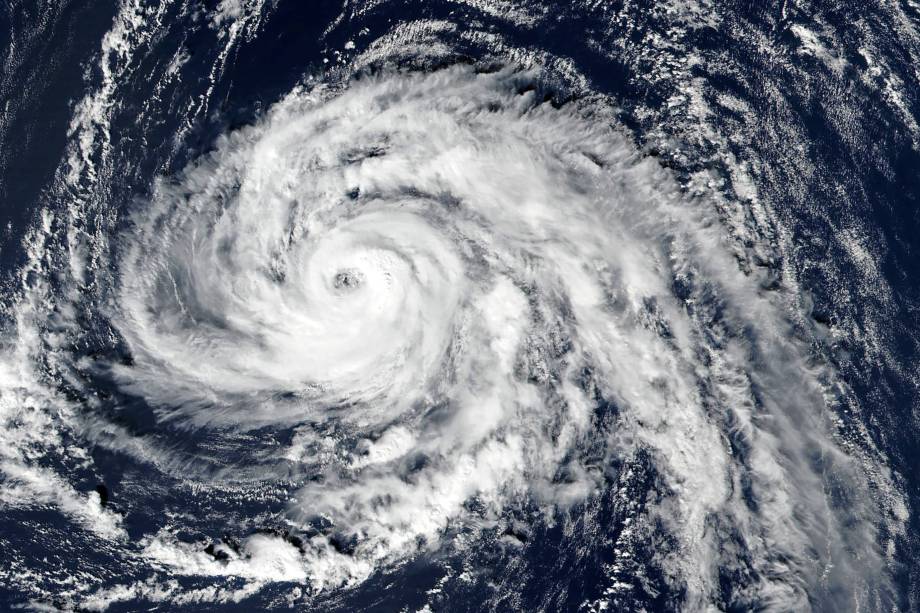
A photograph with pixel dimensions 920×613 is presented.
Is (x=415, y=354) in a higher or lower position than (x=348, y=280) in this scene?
lower

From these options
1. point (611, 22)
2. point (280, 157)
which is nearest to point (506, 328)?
point (280, 157)

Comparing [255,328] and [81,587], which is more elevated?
[255,328]

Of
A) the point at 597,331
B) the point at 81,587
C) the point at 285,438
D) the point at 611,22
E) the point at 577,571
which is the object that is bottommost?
the point at 81,587

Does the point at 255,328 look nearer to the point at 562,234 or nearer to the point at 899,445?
the point at 562,234

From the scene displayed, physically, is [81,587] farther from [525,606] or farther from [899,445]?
[899,445]

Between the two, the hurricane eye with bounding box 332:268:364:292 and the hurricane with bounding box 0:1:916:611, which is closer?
the hurricane with bounding box 0:1:916:611

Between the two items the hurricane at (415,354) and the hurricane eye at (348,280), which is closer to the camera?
the hurricane at (415,354)
